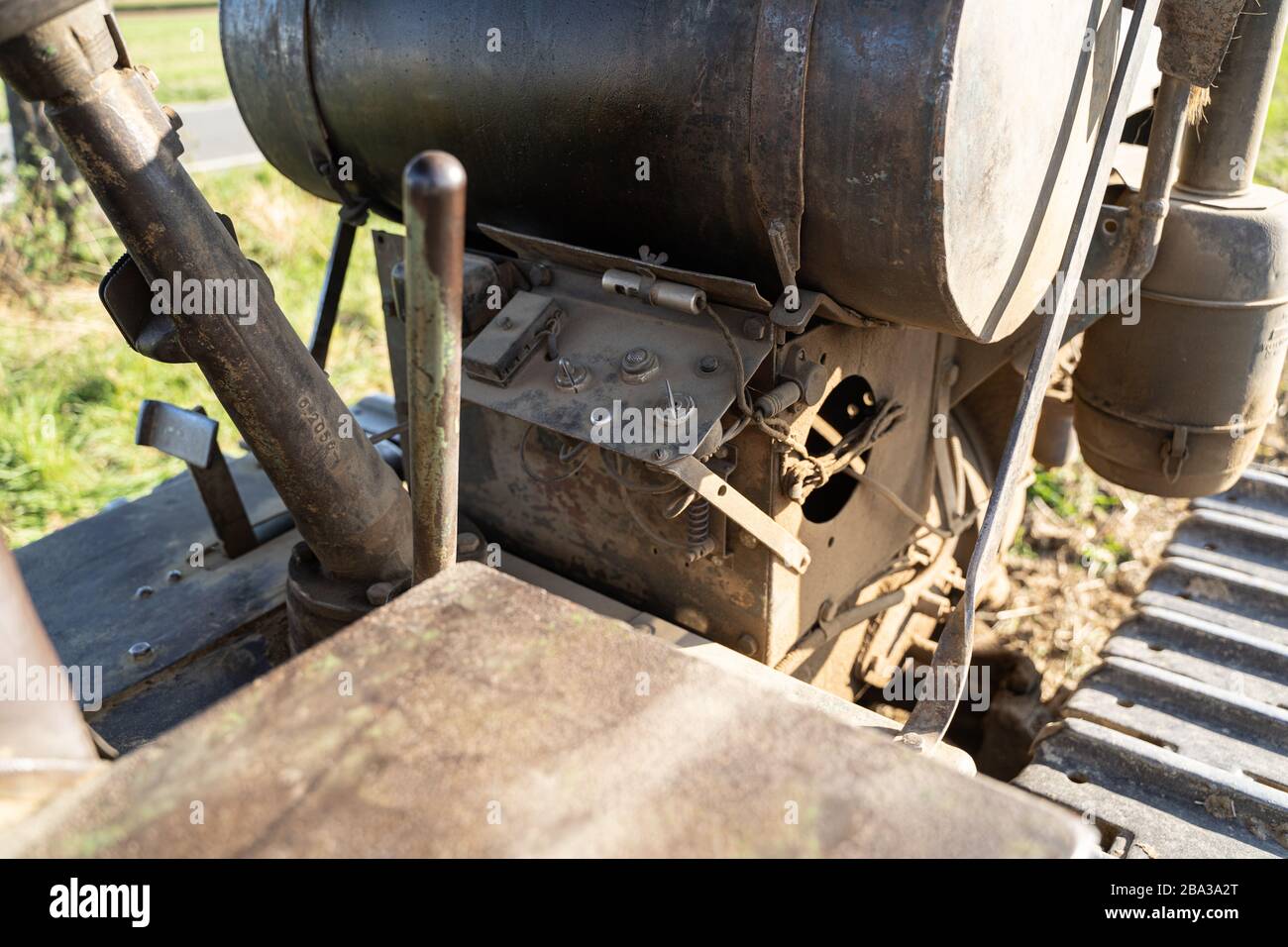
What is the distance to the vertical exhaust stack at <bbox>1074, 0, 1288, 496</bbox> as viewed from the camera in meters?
2.78

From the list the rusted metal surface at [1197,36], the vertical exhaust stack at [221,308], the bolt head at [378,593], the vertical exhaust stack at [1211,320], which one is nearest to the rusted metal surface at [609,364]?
the vertical exhaust stack at [221,308]

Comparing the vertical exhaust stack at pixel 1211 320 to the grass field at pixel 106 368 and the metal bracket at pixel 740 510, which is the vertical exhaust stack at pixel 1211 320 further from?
the grass field at pixel 106 368

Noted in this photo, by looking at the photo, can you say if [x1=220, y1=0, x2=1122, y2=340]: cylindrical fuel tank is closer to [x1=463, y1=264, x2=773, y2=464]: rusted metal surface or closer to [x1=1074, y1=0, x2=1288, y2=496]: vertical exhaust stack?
[x1=463, y1=264, x2=773, y2=464]: rusted metal surface

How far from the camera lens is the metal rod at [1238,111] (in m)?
2.63

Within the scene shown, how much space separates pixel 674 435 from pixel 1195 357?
1.61 meters

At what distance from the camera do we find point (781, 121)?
79.2 inches

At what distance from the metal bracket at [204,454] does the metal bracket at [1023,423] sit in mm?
1826

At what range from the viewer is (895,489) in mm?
2998

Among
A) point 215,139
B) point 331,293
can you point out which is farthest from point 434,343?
point 215,139

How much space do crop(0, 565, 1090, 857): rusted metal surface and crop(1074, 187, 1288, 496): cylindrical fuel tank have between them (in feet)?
7.16

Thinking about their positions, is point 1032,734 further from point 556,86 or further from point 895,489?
point 556,86
